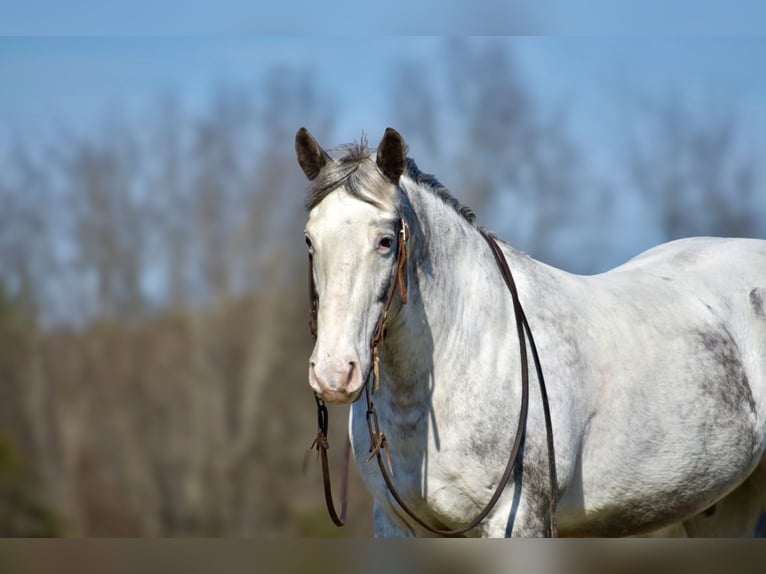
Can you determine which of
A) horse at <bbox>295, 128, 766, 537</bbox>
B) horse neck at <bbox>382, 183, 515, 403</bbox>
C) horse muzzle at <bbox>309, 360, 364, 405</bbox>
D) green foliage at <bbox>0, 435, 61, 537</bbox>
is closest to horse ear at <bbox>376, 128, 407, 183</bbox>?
horse at <bbox>295, 128, 766, 537</bbox>

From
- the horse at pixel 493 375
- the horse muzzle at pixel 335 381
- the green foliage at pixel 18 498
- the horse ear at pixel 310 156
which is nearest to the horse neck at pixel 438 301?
the horse at pixel 493 375

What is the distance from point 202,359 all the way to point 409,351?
16149 millimetres

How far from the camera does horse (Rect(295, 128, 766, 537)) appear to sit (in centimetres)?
235

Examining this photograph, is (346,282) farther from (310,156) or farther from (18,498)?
(18,498)

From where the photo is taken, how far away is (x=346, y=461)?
305cm

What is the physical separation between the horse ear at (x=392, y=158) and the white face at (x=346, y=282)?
0.14 meters

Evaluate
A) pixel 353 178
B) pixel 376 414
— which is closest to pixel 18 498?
pixel 376 414

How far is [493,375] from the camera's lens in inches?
104

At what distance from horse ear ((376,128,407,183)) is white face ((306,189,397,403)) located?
0.14 metres

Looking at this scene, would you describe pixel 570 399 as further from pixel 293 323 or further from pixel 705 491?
pixel 293 323

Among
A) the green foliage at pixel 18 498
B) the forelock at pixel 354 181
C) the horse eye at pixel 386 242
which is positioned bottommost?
the green foliage at pixel 18 498

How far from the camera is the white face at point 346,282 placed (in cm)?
219

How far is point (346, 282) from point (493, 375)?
1.97ft

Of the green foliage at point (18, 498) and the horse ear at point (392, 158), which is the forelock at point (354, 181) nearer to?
the horse ear at point (392, 158)
